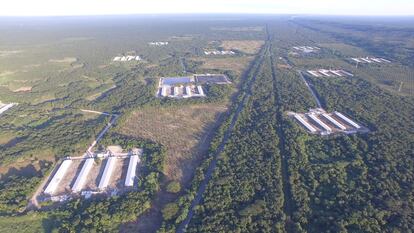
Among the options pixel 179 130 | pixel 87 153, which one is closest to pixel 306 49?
pixel 179 130

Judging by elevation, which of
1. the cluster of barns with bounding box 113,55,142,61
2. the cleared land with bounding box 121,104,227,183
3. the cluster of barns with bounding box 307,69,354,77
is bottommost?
the cluster of barns with bounding box 113,55,142,61

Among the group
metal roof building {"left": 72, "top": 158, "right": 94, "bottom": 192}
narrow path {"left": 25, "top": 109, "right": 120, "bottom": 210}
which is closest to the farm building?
narrow path {"left": 25, "top": 109, "right": 120, "bottom": 210}

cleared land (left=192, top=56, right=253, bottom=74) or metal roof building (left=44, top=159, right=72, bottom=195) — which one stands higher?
metal roof building (left=44, top=159, right=72, bottom=195)

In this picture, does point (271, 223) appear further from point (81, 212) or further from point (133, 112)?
point (133, 112)

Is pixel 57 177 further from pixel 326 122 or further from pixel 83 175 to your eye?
pixel 326 122

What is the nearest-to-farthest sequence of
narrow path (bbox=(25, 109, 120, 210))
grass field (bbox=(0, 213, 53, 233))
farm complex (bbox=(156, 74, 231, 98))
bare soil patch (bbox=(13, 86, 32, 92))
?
grass field (bbox=(0, 213, 53, 233))
narrow path (bbox=(25, 109, 120, 210))
farm complex (bbox=(156, 74, 231, 98))
bare soil patch (bbox=(13, 86, 32, 92))

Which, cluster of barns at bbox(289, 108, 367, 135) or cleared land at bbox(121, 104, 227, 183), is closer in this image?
cleared land at bbox(121, 104, 227, 183)

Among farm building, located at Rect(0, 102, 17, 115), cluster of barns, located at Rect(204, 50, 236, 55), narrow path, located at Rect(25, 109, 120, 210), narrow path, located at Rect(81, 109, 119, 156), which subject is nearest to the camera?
narrow path, located at Rect(25, 109, 120, 210)

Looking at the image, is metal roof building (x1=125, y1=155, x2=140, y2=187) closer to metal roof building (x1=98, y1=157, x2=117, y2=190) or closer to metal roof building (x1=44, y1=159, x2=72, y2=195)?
metal roof building (x1=98, y1=157, x2=117, y2=190)
